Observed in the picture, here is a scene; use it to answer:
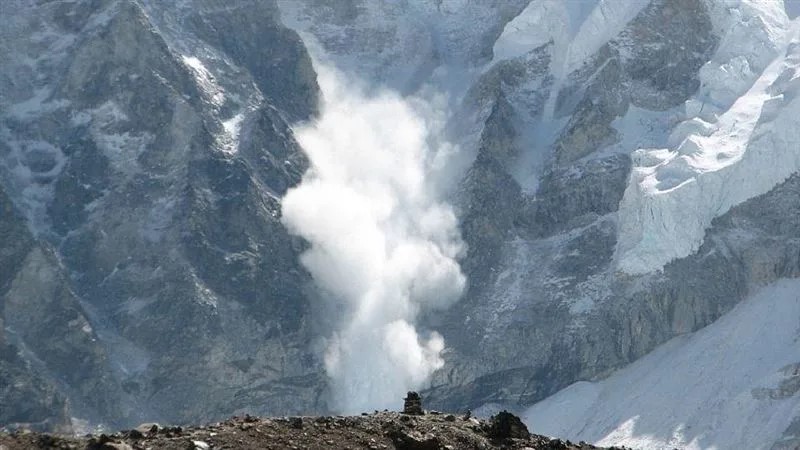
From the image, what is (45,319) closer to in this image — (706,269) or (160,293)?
(160,293)

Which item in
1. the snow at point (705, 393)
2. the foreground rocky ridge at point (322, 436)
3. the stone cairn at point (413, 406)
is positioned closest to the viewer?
the foreground rocky ridge at point (322, 436)

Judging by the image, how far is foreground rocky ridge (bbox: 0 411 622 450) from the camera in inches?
2041

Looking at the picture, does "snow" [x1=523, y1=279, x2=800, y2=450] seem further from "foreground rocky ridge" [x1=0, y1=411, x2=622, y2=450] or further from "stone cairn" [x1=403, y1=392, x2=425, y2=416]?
"foreground rocky ridge" [x1=0, y1=411, x2=622, y2=450]

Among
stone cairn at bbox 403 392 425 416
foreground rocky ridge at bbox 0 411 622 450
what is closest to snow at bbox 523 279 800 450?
stone cairn at bbox 403 392 425 416

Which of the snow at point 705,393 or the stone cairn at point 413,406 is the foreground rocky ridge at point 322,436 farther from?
the snow at point 705,393

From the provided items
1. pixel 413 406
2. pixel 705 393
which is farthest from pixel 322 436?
pixel 705 393

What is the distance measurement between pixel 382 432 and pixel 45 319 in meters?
131

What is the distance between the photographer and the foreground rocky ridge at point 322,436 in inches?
2041

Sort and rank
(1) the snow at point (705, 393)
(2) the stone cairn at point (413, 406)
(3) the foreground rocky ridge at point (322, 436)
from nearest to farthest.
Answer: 1. (3) the foreground rocky ridge at point (322, 436)
2. (2) the stone cairn at point (413, 406)
3. (1) the snow at point (705, 393)

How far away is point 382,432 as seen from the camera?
56.5 meters

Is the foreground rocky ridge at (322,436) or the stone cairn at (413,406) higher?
the stone cairn at (413,406)

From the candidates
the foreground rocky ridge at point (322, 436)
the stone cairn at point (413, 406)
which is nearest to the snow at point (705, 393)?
the stone cairn at point (413, 406)

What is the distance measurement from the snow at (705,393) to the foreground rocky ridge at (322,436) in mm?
109533

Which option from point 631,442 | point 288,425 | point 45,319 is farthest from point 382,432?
point 45,319
